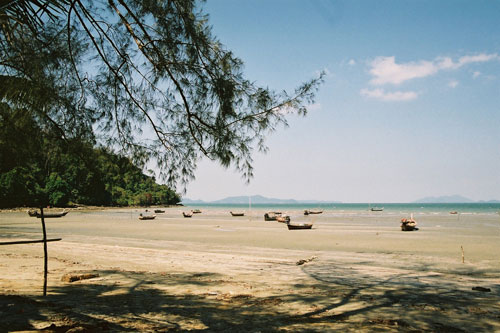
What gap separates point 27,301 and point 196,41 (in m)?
4.76

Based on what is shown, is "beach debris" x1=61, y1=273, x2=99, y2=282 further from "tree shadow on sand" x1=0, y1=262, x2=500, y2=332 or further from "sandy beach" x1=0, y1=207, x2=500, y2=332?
"tree shadow on sand" x1=0, y1=262, x2=500, y2=332

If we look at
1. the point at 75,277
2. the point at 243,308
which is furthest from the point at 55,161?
the point at 75,277

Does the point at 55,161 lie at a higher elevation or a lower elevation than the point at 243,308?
higher

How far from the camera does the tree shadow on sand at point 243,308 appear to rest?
488 centimetres

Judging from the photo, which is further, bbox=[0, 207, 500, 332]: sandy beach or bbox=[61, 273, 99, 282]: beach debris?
bbox=[61, 273, 99, 282]: beach debris

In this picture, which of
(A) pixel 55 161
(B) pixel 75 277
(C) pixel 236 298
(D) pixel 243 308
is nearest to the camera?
(A) pixel 55 161

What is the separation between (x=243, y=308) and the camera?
589 centimetres

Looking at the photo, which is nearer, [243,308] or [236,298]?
[243,308]

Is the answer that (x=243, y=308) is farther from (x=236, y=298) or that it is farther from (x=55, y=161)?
(x=55, y=161)

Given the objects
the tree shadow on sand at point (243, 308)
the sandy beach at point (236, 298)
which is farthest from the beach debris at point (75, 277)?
the tree shadow on sand at point (243, 308)

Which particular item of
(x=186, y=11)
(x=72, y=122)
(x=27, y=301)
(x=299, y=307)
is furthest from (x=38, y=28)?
(x=299, y=307)

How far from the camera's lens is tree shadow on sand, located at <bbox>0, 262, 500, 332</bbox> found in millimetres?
4883

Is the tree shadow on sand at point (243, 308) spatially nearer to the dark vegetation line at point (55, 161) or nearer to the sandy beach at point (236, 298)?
the sandy beach at point (236, 298)

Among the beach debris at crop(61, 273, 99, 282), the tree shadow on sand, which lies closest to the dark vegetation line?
the tree shadow on sand
